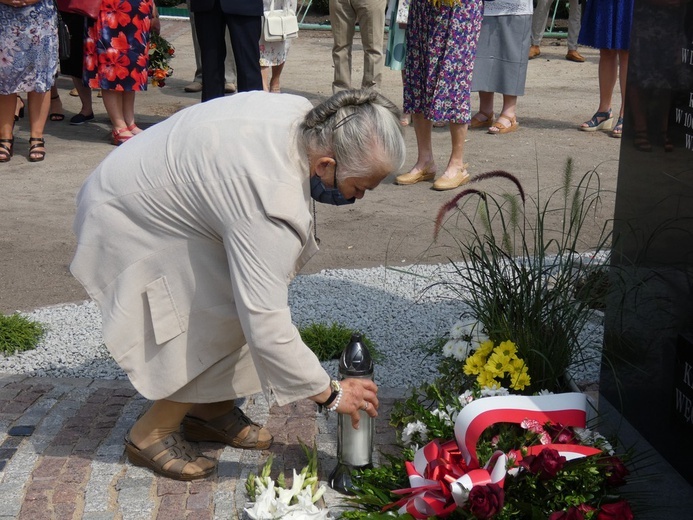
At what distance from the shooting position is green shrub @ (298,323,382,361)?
14.5 ft

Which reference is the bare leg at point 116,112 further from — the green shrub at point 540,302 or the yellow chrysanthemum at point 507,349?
the yellow chrysanthemum at point 507,349

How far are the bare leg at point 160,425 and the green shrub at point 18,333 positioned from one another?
1278mm

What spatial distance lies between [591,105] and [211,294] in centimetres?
769

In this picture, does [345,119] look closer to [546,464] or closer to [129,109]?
[546,464]

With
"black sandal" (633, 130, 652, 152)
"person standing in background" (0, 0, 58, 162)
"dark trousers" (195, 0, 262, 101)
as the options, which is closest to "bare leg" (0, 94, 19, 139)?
"person standing in background" (0, 0, 58, 162)

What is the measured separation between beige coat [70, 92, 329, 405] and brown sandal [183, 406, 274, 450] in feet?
0.77

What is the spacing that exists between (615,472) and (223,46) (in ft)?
17.8

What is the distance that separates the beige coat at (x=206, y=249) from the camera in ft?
9.63

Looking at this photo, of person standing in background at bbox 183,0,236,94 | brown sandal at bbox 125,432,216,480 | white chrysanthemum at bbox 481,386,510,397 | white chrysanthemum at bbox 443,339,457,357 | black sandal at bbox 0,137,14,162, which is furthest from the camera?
person standing in background at bbox 183,0,236,94

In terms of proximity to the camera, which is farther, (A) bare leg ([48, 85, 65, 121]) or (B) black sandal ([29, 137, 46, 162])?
(A) bare leg ([48, 85, 65, 121])

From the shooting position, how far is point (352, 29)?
9.20 metres

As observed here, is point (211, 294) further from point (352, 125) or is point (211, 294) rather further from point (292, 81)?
point (292, 81)

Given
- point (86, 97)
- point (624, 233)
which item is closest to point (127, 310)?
point (624, 233)

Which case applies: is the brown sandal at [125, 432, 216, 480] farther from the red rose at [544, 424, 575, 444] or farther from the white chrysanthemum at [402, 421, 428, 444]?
the red rose at [544, 424, 575, 444]
